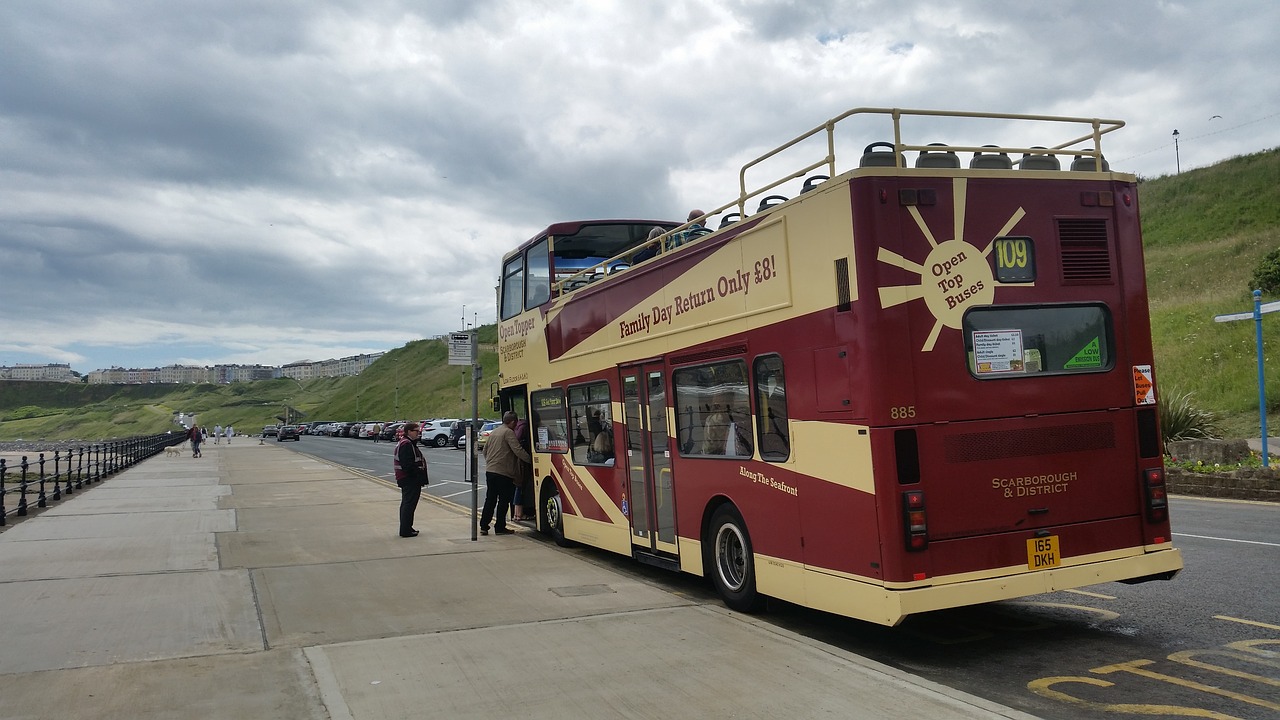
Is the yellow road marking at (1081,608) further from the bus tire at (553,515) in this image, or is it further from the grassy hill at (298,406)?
the grassy hill at (298,406)

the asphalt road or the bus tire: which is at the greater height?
the bus tire

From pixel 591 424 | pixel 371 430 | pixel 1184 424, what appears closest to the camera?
pixel 591 424

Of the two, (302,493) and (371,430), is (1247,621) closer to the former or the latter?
(302,493)

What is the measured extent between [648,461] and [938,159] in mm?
4231

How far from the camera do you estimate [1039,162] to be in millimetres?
6559

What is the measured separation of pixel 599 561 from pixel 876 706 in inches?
241

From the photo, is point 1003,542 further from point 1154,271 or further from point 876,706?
point 1154,271

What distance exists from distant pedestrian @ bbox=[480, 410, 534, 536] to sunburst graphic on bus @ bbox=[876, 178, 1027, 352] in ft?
26.2

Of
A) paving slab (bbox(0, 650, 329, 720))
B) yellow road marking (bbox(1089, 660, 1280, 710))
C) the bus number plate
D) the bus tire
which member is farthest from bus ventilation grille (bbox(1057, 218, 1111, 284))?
the bus tire

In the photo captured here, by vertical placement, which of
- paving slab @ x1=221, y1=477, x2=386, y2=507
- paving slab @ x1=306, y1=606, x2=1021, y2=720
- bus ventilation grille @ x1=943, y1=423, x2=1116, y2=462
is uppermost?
bus ventilation grille @ x1=943, y1=423, x2=1116, y2=462

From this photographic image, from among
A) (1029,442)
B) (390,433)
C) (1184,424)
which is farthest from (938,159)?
(390,433)

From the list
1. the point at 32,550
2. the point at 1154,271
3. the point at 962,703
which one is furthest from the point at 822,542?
the point at 1154,271

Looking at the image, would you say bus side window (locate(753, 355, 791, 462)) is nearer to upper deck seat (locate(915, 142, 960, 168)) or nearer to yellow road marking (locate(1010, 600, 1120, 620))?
upper deck seat (locate(915, 142, 960, 168))

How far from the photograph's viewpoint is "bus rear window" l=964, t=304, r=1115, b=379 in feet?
20.0
